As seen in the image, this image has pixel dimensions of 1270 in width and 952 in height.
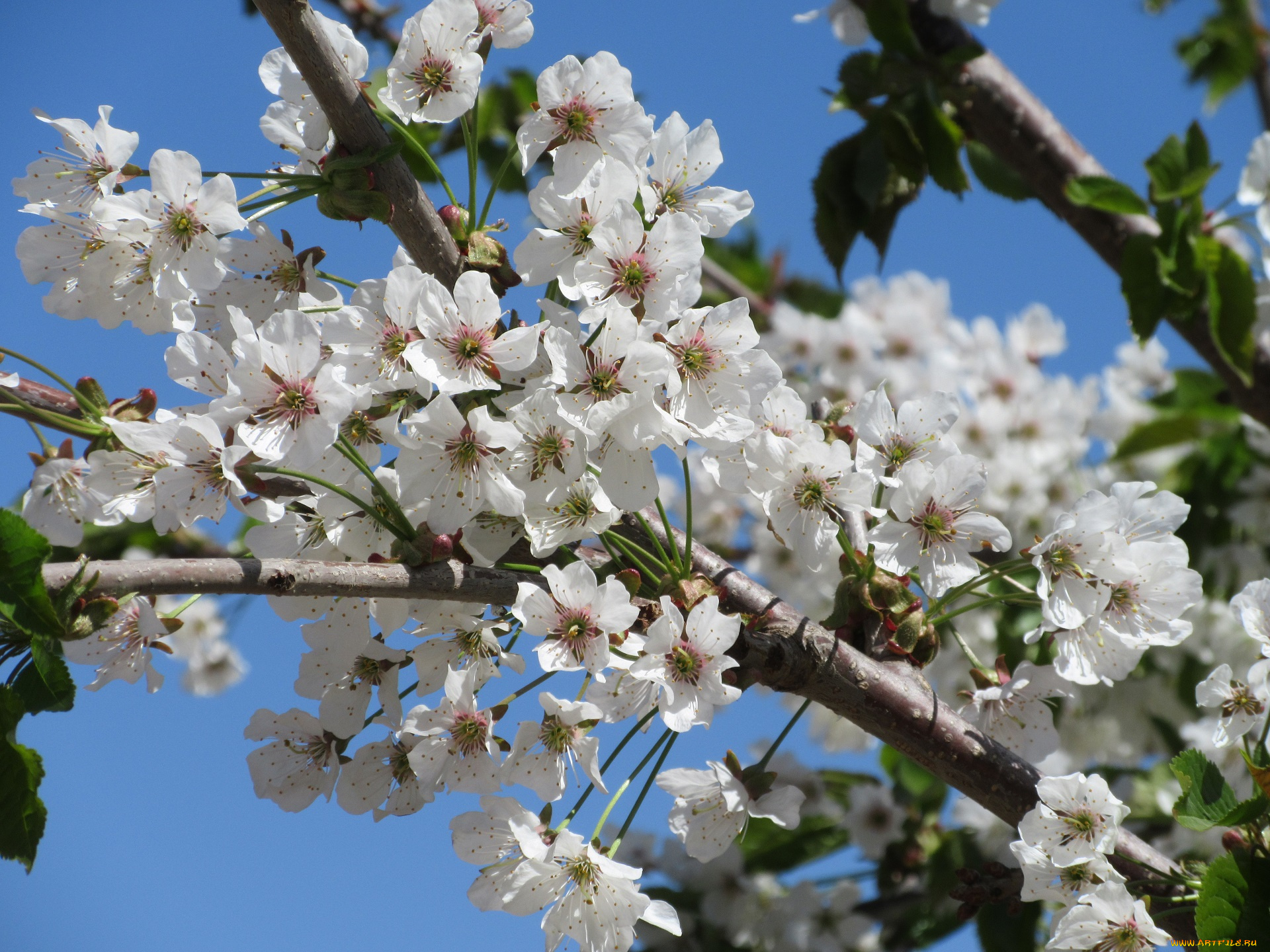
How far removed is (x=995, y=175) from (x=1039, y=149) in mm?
151

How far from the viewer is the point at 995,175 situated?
10.7ft

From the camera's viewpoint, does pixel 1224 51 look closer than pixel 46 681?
No

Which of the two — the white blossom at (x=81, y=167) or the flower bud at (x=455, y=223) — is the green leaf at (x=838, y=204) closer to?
the flower bud at (x=455, y=223)

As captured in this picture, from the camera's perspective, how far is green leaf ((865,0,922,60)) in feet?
9.47

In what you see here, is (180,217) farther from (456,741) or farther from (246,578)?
(456,741)

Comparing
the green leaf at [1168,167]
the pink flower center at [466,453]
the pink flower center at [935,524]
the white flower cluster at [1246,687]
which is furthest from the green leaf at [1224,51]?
the pink flower center at [466,453]

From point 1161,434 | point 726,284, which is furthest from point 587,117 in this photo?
point 1161,434

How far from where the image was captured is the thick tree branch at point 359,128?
1775mm

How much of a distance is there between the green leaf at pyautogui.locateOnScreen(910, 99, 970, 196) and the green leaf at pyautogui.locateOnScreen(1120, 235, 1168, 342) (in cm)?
52

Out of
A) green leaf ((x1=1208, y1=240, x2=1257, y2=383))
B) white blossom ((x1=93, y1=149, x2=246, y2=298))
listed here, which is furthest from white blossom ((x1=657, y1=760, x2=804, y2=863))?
green leaf ((x1=1208, y1=240, x2=1257, y2=383))

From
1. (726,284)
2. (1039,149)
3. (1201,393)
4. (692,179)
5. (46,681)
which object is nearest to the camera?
(46,681)

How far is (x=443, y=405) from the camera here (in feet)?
5.46

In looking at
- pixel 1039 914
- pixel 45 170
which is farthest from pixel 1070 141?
pixel 45 170

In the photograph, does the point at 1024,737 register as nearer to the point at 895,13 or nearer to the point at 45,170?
the point at 895,13
